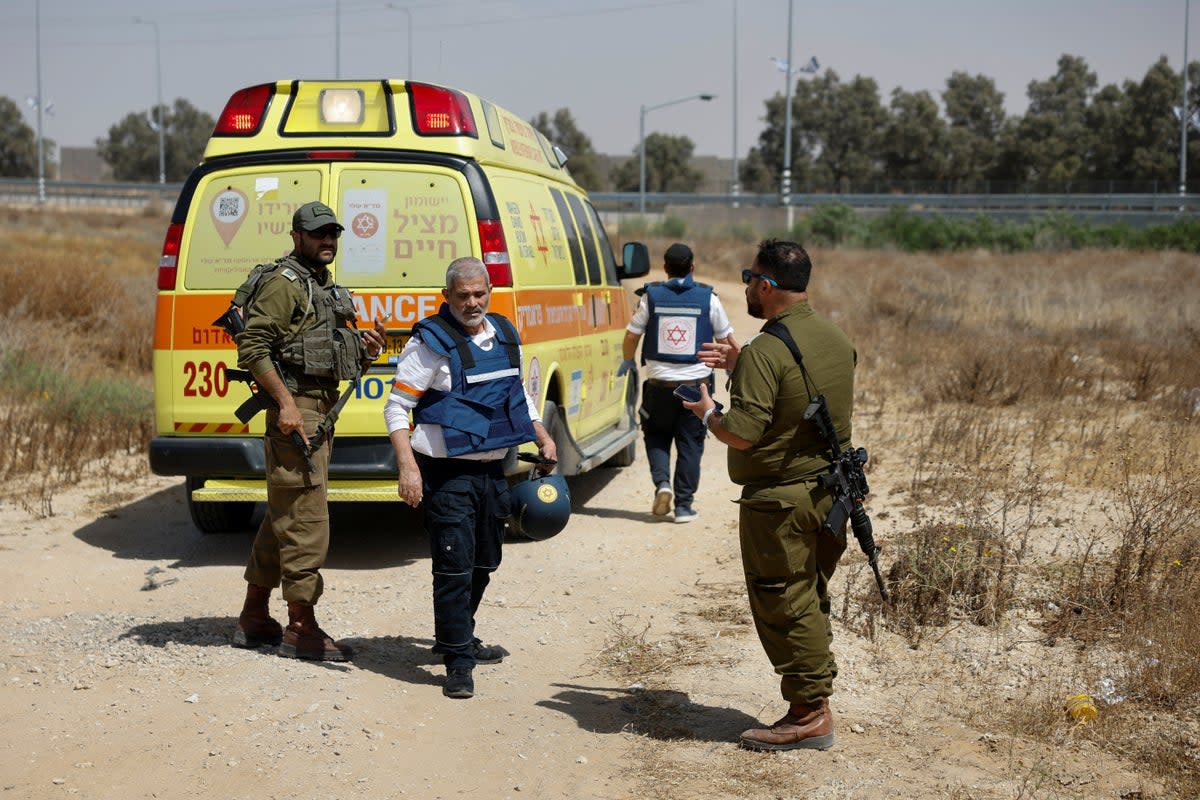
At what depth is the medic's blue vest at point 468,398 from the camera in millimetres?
5430

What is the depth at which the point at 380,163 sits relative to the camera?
7.53 m

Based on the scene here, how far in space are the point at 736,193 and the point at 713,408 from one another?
58.5 meters

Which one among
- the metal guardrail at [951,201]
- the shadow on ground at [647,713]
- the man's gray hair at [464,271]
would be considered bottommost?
the shadow on ground at [647,713]

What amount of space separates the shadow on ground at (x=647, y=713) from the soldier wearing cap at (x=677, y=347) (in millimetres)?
3278

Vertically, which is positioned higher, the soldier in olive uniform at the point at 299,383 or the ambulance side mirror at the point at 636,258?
the ambulance side mirror at the point at 636,258

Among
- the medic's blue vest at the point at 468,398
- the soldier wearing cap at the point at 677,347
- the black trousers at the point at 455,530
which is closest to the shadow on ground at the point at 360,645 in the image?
the black trousers at the point at 455,530

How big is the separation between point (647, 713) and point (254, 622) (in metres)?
1.86

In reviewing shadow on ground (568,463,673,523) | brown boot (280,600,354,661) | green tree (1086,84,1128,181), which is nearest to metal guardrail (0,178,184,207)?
green tree (1086,84,1128,181)

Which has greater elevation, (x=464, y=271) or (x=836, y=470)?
(x=464, y=271)

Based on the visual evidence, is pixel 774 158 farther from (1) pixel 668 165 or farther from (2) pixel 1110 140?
(2) pixel 1110 140

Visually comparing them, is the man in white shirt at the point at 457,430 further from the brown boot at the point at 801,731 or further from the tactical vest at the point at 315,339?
the brown boot at the point at 801,731

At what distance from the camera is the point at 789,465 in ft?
15.7

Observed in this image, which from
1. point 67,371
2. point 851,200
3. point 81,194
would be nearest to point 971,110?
point 851,200

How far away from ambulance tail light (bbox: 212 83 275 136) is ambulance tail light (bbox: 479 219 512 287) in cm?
148
